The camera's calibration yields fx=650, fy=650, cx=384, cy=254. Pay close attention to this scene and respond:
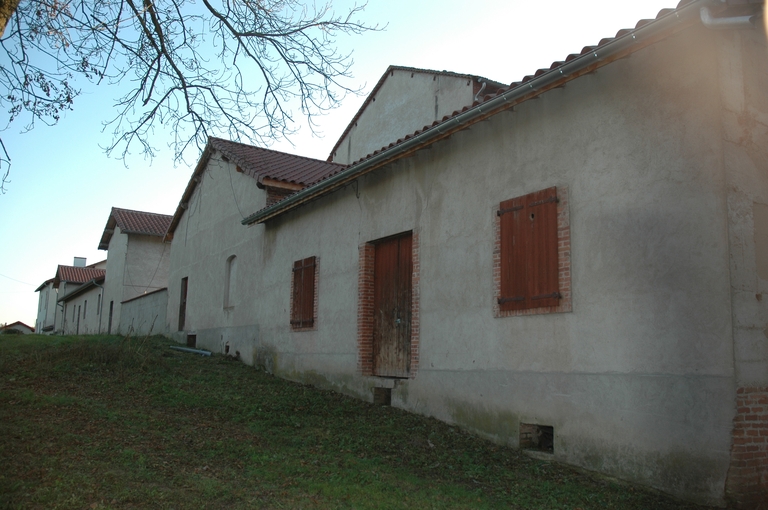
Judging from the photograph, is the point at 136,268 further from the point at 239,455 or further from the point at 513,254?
the point at 513,254

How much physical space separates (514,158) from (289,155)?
12100mm

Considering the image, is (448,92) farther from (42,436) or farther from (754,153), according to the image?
(42,436)

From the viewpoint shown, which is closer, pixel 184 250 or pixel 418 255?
pixel 418 255

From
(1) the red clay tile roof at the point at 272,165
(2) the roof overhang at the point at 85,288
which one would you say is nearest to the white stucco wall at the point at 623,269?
(1) the red clay tile roof at the point at 272,165

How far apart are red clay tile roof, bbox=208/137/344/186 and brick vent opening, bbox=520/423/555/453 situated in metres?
8.58

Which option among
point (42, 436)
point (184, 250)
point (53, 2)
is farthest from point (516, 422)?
point (184, 250)

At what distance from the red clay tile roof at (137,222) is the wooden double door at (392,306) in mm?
20295

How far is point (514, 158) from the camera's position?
8.43m

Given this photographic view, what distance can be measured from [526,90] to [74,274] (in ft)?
139

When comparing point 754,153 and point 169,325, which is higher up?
point 754,153

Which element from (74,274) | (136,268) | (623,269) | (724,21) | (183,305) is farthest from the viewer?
(74,274)

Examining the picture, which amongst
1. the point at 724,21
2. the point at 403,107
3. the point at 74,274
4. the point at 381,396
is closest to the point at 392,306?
the point at 381,396

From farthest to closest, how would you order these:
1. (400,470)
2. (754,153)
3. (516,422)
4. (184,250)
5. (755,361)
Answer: (184,250), (516,422), (400,470), (754,153), (755,361)

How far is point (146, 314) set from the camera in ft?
79.8
